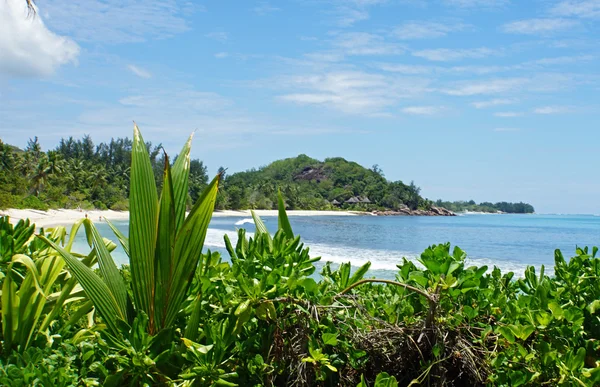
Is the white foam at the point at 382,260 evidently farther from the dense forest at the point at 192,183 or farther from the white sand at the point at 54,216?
the white sand at the point at 54,216

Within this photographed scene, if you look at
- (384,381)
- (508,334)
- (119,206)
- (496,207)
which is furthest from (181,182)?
(496,207)

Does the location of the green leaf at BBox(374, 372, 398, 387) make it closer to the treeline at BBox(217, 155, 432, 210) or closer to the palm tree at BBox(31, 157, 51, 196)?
the palm tree at BBox(31, 157, 51, 196)

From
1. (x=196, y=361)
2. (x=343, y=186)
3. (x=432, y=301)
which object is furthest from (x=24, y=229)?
(x=343, y=186)

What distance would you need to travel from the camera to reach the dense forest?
146 feet

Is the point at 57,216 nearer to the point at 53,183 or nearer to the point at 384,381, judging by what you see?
the point at 53,183

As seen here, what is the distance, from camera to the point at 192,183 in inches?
2468

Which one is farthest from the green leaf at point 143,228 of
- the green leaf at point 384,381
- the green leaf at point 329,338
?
the green leaf at point 384,381

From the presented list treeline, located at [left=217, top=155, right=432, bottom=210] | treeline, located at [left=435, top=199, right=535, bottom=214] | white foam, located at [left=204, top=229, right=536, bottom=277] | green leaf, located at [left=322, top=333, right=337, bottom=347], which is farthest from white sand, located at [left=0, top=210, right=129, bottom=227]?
treeline, located at [left=435, top=199, right=535, bottom=214]

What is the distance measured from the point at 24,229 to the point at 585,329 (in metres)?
1.66

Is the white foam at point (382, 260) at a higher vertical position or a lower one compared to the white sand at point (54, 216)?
lower

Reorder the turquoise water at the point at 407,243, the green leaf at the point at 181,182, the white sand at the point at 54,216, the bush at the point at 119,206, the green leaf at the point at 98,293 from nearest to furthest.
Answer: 1. the green leaf at the point at 98,293
2. the green leaf at the point at 181,182
3. the turquoise water at the point at 407,243
4. the white sand at the point at 54,216
5. the bush at the point at 119,206

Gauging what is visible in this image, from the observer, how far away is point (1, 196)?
31.4 m

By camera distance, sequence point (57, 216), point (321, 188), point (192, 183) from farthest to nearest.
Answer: point (321, 188)
point (192, 183)
point (57, 216)

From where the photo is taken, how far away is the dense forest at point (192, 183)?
44531mm
